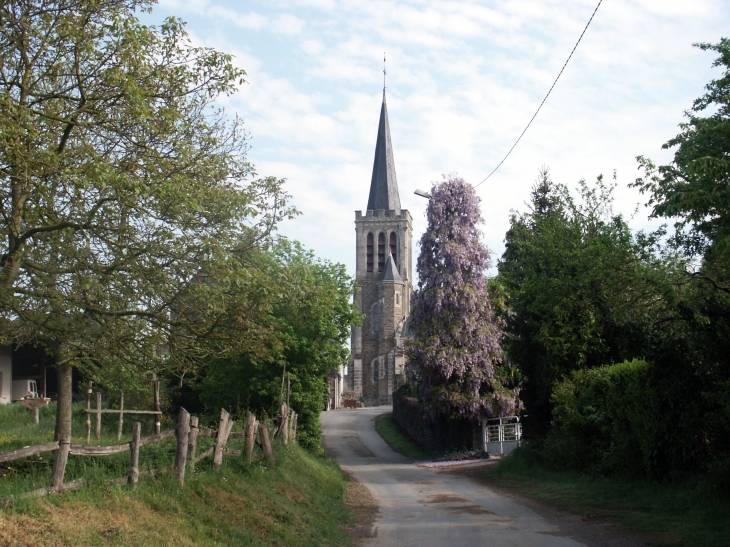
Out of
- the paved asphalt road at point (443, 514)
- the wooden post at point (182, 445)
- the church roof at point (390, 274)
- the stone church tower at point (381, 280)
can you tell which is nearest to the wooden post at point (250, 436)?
the paved asphalt road at point (443, 514)

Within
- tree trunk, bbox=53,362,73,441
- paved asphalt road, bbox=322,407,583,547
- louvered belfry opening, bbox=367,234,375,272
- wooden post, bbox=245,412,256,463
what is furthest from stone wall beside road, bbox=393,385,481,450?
louvered belfry opening, bbox=367,234,375,272

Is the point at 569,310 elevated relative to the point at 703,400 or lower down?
elevated

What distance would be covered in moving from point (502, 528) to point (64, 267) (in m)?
8.23

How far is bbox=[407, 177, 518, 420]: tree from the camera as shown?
102 ft

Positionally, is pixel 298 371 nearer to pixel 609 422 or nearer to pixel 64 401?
pixel 609 422

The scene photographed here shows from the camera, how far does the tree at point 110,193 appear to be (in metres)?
9.65

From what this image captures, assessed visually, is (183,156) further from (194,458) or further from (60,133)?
(194,458)

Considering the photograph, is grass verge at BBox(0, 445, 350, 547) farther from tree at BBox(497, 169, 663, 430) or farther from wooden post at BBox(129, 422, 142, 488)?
tree at BBox(497, 169, 663, 430)

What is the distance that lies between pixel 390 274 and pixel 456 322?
6060 centimetres

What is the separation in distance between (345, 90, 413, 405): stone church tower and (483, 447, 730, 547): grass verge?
66.6m

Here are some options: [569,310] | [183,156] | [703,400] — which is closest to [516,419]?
[569,310]

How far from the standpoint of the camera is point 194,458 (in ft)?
37.9

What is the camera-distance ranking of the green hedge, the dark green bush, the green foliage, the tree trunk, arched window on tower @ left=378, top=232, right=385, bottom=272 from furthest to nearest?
1. arched window on tower @ left=378, top=232, right=385, bottom=272
2. the green foliage
3. the dark green bush
4. the green hedge
5. the tree trunk

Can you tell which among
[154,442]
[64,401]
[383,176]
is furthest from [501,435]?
[383,176]
